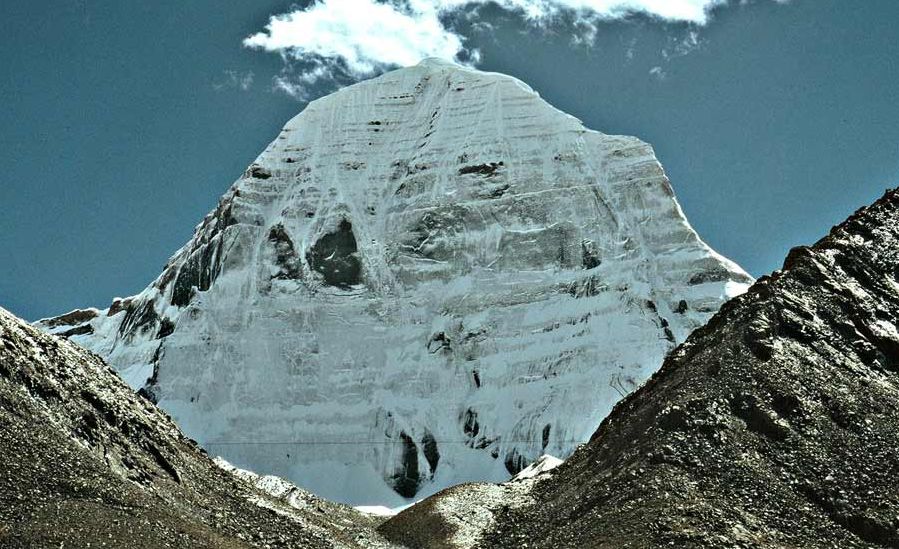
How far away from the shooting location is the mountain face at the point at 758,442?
5519 cm

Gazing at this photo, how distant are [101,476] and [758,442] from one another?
2952 centimetres

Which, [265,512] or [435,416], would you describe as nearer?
[265,512]

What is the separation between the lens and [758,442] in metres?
60.4

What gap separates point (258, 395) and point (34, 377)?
434 feet

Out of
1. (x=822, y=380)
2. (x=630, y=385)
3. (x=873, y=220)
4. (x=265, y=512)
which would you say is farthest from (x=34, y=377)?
(x=630, y=385)

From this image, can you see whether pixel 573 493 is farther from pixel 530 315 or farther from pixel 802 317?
pixel 530 315

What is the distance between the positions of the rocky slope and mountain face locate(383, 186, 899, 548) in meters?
11.3

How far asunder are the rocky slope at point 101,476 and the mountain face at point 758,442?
11.3 metres

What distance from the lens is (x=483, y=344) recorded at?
640 ft

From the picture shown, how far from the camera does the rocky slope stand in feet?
168

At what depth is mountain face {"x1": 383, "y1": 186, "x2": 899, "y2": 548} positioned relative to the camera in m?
55.2

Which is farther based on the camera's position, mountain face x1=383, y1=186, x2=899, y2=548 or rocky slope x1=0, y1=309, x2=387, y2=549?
mountain face x1=383, y1=186, x2=899, y2=548

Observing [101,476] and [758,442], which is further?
[758,442]

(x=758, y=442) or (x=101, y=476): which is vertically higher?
(x=758, y=442)
